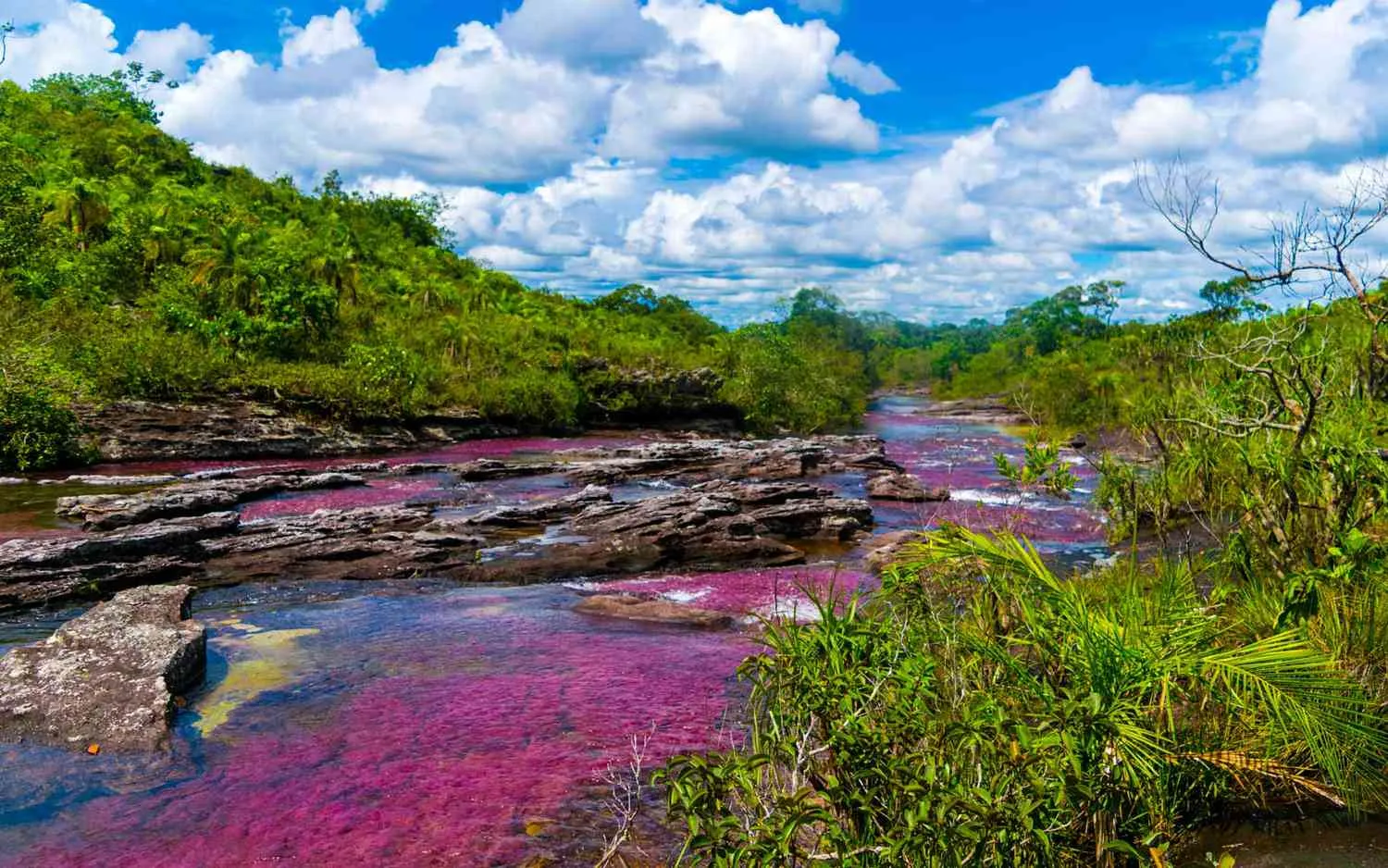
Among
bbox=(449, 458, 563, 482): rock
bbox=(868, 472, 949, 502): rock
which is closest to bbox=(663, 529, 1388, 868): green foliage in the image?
bbox=(868, 472, 949, 502): rock

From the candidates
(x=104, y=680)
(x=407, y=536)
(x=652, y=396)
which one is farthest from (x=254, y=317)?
(x=104, y=680)

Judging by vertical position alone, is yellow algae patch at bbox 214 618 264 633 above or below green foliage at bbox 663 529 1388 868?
below

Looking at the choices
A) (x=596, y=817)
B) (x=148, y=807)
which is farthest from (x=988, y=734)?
(x=148, y=807)

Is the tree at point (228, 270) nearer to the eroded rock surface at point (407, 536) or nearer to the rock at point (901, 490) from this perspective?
the eroded rock surface at point (407, 536)

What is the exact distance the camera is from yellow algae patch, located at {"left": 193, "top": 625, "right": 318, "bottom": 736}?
422 inches

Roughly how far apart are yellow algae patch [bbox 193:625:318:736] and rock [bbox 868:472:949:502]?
874 inches

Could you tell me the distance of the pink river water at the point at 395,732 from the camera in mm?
7863

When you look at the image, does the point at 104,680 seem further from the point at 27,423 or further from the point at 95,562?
the point at 27,423

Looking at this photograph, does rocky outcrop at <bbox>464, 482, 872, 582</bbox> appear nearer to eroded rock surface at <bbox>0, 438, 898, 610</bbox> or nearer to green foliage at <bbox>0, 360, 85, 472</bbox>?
eroded rock surface at <bbox>0, 438, 898, 610</bbox>

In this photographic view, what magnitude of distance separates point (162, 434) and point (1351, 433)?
128 ft

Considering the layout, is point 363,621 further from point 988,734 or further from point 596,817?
point 988,734

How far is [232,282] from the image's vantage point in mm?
46219

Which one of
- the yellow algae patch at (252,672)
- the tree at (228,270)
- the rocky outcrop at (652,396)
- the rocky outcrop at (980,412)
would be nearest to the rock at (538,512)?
the yellow algae patch at (252,672)

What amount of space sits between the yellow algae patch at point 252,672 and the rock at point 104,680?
41 cm
